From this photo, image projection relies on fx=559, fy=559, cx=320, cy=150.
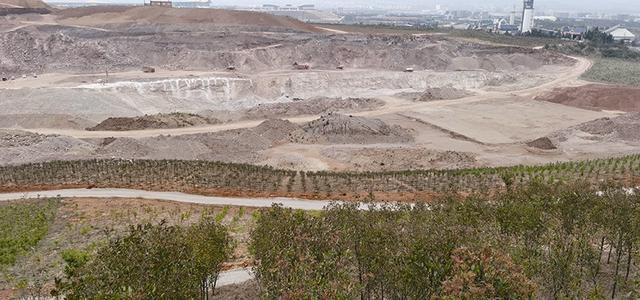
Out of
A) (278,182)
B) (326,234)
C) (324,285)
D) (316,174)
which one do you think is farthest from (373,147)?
Answer: (324,285)

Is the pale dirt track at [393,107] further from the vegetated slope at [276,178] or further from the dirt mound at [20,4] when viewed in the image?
the dirt mound at [20,4]

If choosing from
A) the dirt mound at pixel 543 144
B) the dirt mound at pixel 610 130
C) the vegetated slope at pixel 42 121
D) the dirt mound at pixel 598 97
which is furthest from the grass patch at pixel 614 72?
the vegetated slope at pixel 42 121

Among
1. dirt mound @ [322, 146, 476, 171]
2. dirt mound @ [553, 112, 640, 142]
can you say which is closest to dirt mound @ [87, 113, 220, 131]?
dirt mound @ [322, 146, 476, 171]

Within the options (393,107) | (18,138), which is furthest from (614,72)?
(18,138)

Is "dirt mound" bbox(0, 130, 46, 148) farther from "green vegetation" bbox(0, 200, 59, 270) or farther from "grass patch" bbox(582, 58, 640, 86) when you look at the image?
"grass patch" bbox(582, 58, 640, 86)

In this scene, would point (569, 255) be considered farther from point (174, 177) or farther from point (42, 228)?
point (174, 177)

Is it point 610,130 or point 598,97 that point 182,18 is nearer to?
point 598,97
